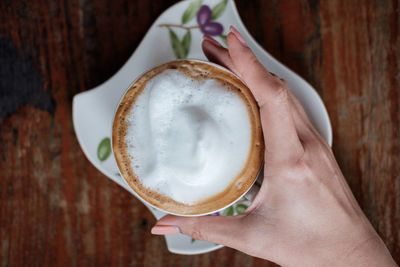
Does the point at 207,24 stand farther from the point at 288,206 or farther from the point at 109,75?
the point at 288,206

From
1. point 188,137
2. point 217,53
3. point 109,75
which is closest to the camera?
point 188,137

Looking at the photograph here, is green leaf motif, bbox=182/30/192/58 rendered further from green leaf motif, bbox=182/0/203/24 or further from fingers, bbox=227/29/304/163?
Answer: fingers, bbox=227/29/304/163

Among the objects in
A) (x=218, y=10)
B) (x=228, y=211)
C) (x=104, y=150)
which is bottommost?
(x=228, y=211)

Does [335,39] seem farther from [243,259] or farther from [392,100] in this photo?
[243,259]

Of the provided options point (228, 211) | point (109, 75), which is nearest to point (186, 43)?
point (109, 75)

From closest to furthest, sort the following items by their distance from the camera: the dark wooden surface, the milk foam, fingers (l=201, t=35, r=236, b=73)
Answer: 1. the milk foam
2. fingers (l=201, t=35, r=236, b=73)
3. the dark wooden surface

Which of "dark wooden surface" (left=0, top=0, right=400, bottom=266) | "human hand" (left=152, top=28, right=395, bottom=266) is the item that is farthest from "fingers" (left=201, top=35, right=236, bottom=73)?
"dark wooden surface" (left=0, top=0, right=400, bottom=266)

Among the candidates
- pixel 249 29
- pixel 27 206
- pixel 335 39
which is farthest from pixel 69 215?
pixel 335 39

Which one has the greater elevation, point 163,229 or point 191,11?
point 191,11
